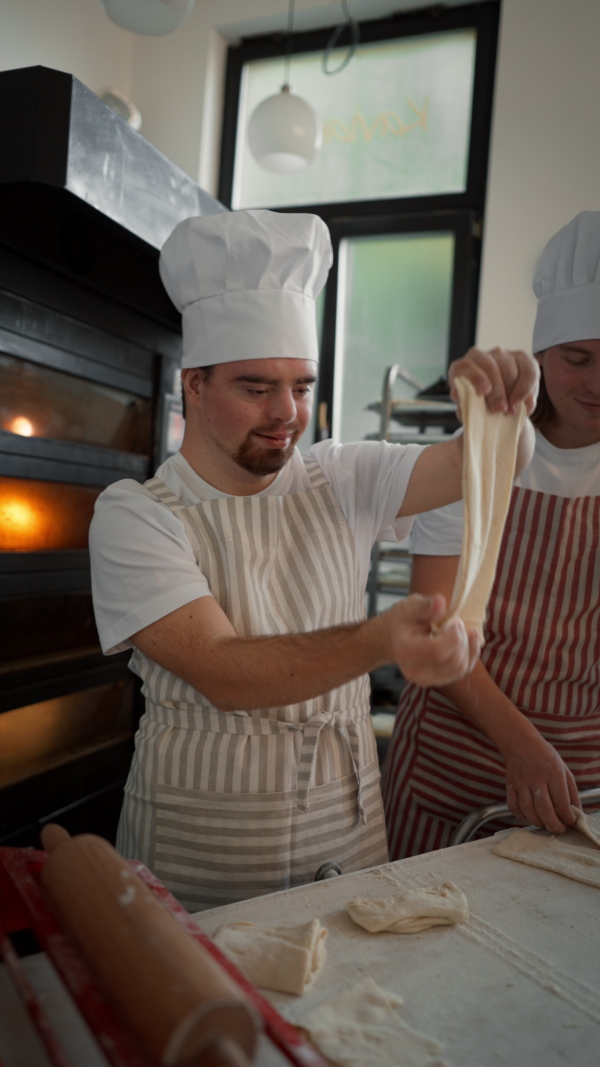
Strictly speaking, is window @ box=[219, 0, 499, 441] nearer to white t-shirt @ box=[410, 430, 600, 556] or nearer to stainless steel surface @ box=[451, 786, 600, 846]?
white t-shirt @ box=[410, 430, 600, 556]

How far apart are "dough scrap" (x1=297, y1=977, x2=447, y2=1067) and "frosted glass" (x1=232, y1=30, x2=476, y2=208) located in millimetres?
3833

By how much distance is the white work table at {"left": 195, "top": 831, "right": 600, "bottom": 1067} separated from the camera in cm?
72

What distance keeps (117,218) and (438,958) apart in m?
1.66

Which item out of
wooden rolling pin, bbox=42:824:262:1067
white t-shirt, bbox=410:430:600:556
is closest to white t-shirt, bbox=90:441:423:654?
white t-shirt, bbox=410:430:600:556

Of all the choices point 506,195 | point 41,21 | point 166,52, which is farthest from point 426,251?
point 41,21

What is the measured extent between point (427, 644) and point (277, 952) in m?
0.33

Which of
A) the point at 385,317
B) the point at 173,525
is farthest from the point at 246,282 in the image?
the point at 385,317

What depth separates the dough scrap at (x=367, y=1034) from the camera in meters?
0.66

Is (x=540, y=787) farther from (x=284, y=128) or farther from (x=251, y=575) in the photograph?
(x=284, y=128)

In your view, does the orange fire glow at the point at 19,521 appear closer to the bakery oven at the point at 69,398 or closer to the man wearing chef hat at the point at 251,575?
the bakery oven at the point at 69,398

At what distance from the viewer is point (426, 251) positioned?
398 centimetres

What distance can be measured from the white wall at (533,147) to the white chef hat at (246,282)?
2.45m

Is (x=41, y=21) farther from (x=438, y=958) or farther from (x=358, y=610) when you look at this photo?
(x=438, y=958)

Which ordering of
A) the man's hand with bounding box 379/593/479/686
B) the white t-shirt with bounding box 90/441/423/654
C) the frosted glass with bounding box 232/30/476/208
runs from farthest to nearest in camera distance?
the frosted glass with bounding box 232/30/476/208
the white t-shirt with bounding box 90/441/423/654
the man's hand with bounding box 379/593/479/686
